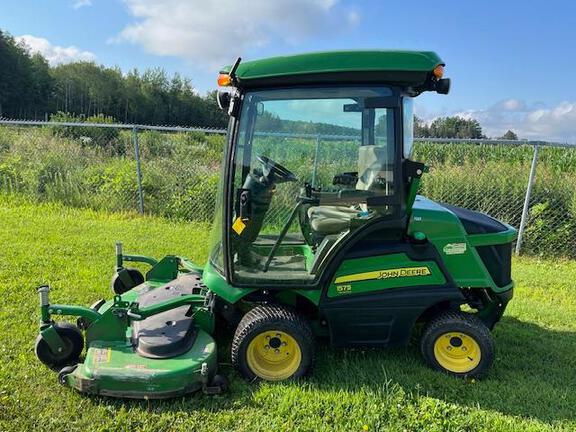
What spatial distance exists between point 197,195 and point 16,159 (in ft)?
13.1

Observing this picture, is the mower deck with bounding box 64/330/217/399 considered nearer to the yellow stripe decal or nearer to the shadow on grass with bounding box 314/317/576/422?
the shadow on grass with bounding box 314/317/576/422

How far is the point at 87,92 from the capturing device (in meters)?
A: 74.2

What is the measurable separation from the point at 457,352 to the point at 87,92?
79.5 m

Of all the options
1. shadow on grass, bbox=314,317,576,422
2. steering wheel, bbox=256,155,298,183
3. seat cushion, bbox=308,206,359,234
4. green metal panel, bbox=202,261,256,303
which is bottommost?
shadow on grass, bbox=314,317,576,422

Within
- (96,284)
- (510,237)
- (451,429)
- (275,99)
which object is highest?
(275,99)

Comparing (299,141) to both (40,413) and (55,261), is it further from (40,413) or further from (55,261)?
(55,261)

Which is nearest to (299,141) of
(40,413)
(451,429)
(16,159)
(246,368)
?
(246,368)

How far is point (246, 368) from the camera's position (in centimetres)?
344

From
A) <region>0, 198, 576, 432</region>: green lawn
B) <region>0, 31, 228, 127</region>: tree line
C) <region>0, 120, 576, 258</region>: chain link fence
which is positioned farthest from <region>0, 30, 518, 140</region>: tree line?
<region>0, 198, 576, 432</region>: green lawn

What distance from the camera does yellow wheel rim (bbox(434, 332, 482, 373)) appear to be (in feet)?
11.7

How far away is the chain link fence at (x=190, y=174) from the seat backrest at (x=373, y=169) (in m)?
4.31

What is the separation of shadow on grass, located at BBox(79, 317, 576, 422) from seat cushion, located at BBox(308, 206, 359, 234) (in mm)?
1002

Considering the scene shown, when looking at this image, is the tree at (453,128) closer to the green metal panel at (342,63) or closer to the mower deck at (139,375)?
the green metal panel at (342,63)

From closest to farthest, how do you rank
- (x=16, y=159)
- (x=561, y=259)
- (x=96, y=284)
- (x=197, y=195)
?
(x=96, y=284) → (x=561, y=259) → (x=197, y=195) → (x=16, y=159)
